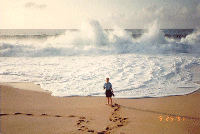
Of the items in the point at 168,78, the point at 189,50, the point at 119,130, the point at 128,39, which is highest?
the point at 128,39

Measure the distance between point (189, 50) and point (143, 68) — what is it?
1406 centimetres

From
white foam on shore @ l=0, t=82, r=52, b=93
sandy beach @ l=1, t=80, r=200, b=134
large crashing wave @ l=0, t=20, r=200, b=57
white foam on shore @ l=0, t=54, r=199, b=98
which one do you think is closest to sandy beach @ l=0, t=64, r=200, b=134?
sandy beach @ l=1, t=80, r=200, b=134

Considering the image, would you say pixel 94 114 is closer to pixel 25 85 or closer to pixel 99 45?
pixel 25 85

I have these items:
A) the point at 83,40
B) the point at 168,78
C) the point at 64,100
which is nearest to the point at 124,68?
the point at 168,78

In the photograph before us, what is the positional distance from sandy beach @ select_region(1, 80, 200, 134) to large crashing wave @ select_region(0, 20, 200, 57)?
43.9ft

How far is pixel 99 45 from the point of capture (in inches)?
939

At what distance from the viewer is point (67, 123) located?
4.43 metres

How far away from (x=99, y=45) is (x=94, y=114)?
63.2 feet

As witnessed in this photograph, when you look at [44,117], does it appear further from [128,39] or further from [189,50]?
[189,50]

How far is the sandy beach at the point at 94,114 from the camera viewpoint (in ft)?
13.4

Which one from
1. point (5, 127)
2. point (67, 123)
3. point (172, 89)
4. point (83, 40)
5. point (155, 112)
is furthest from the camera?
point (83, 40)

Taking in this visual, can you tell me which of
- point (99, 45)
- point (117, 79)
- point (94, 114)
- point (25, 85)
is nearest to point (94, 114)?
point (94, 114)
